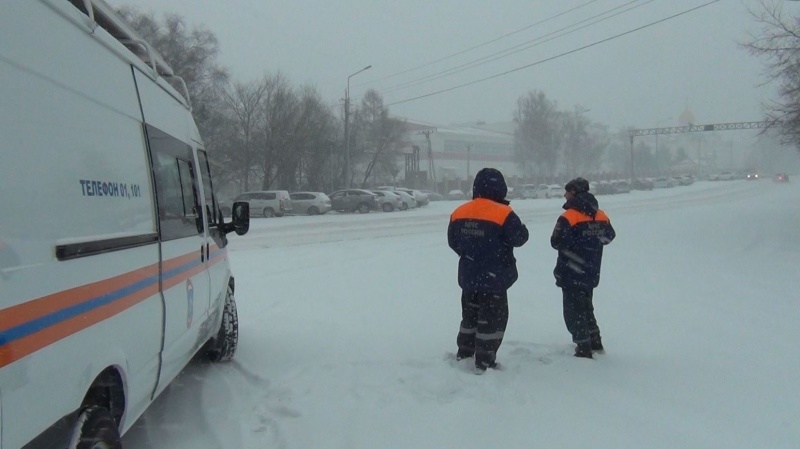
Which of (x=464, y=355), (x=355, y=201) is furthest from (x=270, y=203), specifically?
(x=464, y=355)

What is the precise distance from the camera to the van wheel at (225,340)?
569cm

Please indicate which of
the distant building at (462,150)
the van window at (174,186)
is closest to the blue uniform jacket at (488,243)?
the van window at (174,186)

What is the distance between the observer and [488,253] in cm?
505

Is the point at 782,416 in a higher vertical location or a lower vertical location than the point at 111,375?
lower

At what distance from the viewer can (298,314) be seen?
7.84 metres

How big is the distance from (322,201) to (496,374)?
3156 cm

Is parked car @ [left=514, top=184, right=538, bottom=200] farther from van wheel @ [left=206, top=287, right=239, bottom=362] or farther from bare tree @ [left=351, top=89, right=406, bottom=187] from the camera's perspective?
van wheel @ [left=206, top=287, right=239, bottom=362]

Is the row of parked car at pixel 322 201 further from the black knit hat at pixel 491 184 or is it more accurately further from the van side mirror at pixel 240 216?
the black knit hat at pixel 491 184

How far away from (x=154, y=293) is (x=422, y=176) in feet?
195

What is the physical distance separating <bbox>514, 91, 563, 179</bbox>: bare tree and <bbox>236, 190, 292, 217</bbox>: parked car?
4844 centimetres

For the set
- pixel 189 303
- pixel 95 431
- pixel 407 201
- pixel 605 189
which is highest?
pixel 189 303

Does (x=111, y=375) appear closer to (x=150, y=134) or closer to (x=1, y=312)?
(x=1, y=312)

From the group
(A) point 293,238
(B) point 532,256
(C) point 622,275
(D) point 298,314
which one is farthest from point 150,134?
(A) point 293,238

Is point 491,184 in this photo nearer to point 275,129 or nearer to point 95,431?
point 95,431
